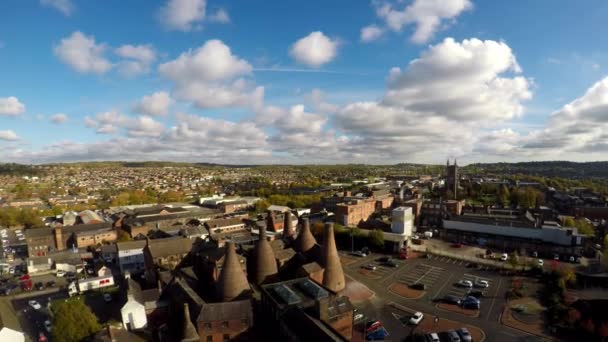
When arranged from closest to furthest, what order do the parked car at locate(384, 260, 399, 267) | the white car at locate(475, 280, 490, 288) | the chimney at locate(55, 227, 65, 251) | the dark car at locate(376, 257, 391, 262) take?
the white car at locate(475, 280, 490, 288) < the parked car at locate(384, 260, 399, 267) < the dark car at locate(376, 257, 391, 262) < the chimney at locate(55, 227, 65, 251)

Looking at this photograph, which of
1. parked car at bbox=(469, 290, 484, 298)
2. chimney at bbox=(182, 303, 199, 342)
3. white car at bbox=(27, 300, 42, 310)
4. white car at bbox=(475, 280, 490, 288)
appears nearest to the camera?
chimney at bbox=(182, 303, 199, 342)

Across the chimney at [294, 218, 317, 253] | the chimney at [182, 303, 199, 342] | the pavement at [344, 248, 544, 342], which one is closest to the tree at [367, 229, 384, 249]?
the pavement at [344, 248, 544, 342]

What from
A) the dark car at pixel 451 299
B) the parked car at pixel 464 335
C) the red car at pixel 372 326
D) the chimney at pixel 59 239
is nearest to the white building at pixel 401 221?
the dark car at pixel 451 299

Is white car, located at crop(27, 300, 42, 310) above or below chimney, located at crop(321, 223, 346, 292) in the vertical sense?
below

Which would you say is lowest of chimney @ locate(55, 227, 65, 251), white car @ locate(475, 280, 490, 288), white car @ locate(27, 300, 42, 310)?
white car @ locate(27, 300, 42, 310)

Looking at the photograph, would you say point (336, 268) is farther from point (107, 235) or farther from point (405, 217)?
point (107, 235)

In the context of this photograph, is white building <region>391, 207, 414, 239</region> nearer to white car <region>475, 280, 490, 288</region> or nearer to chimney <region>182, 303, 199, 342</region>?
white car <region>475, 280, 490, 288</region>

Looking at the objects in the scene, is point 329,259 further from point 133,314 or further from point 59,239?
point 59,239

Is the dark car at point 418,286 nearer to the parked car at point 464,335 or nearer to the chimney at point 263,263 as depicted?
the parked car at point 464,335
